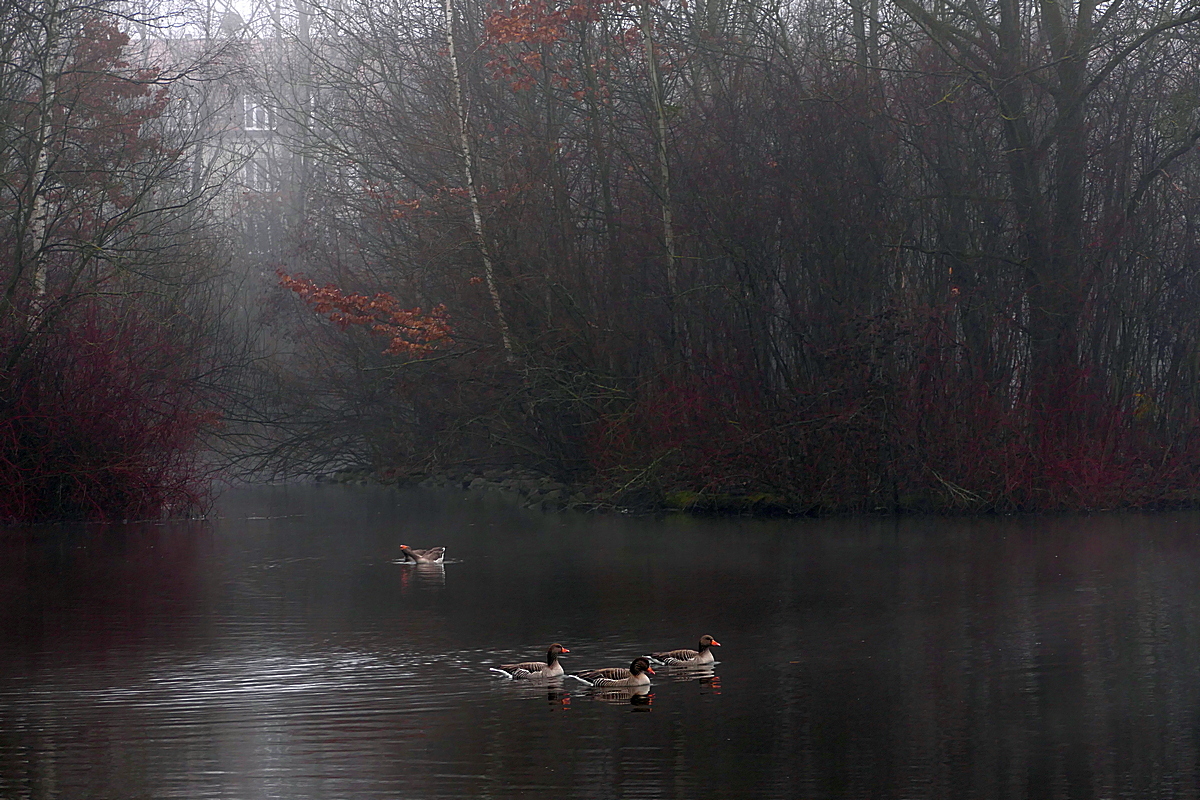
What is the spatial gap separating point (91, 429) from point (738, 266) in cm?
1076

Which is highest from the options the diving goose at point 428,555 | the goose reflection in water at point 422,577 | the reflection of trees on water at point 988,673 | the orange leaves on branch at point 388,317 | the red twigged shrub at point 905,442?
the orange leaves on branch at point 388,317

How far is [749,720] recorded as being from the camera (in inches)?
404

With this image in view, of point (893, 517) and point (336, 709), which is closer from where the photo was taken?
point (336, 709)

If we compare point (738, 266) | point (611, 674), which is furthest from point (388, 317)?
point (611, 674)

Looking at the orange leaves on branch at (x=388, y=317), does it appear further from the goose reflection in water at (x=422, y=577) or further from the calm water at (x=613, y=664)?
the goose reflection in water at (x=422, y=577)

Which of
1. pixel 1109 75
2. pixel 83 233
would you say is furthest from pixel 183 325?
pixel 1109 75

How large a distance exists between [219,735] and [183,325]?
22.8 metres

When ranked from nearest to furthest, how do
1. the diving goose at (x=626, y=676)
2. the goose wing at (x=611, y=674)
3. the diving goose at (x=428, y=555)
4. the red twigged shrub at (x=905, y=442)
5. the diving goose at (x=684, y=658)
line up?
the diving goose at (x=626, y=676), the goose wing at (x=611, y=674), the diving goose at (x=684, y=658), the diving goose at (x=428, y=555), the red twigged shrub at (x=905, y=442)

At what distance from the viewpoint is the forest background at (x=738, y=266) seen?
25438 mm

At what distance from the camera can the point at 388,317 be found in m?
32.2

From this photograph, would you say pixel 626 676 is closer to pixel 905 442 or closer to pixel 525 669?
pixel 525 669

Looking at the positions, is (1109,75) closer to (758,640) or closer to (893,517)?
(893,517)

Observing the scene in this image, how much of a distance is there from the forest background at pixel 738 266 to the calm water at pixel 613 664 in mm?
3418

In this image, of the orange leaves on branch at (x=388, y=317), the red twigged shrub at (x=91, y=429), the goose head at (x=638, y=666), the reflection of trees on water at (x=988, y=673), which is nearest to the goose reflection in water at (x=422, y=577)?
the reflection of trees on water at (x=988, y=673)
